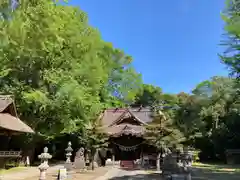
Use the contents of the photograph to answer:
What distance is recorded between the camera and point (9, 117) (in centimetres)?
1891

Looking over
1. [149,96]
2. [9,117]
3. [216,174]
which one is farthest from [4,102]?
[149,96]

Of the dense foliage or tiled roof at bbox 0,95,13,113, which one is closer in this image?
tiled roof at bbox 0,95,13,113

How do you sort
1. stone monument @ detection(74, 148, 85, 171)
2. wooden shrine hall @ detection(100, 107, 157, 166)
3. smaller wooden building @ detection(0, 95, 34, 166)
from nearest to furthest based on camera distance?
smaller wooden building @ detection(0, 95, 34, 166) < stone monument @ detection(74, 148, 85, 171) < wooden shrine hall @ detection(100, 107, 157, 166)

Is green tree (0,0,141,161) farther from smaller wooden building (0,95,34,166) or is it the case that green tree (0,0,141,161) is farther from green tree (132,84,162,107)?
green tree (132,84,162,107)

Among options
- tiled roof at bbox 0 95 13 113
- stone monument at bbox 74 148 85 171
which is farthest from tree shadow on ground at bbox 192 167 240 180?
tiled roof at bbox 0 95 13 113

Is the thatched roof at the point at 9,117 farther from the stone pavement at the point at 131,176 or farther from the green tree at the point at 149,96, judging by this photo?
the green tree at the point at 149,96

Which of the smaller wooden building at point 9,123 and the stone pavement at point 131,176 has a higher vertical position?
the smaller wooden building at point 9,123

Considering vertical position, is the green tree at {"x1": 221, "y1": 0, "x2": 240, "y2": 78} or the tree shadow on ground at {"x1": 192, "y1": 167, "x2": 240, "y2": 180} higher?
the green tree at {"x1": 221, "y1": 0, "x2": 240, "y2": 78}

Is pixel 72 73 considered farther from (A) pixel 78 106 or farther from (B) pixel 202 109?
(B) pixel 202 109

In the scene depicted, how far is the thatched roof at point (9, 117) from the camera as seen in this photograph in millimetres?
17203

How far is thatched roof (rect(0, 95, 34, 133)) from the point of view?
17.2 m

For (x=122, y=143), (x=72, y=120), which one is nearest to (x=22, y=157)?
(x=72, y=120)

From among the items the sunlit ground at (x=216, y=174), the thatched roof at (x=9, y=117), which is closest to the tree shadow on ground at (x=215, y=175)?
the sunlit ground at (x=216, y=174)

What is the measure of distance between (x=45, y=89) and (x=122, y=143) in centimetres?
1140
